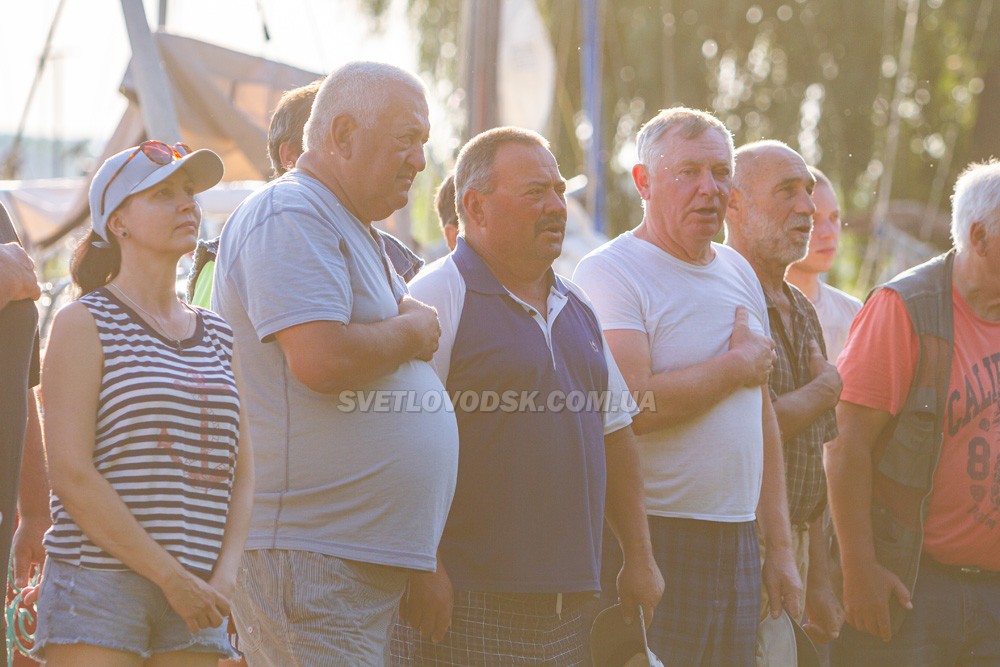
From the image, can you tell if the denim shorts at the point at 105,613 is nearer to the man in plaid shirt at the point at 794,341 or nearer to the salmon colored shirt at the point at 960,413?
the man in plaid shirt at the point at 794,341

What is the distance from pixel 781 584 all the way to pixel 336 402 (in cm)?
184

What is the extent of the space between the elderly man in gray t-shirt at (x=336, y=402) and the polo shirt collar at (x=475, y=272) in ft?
1.38

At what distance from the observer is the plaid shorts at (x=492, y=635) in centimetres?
344

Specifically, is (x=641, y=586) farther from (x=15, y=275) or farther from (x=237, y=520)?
(x=15, y=275)

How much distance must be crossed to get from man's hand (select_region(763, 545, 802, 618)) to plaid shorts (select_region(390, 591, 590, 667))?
0.95 m

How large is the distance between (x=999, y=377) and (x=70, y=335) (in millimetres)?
2843

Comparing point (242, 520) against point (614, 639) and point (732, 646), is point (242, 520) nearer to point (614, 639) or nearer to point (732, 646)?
point (614, 639)

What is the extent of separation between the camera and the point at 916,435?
4133 millimetres

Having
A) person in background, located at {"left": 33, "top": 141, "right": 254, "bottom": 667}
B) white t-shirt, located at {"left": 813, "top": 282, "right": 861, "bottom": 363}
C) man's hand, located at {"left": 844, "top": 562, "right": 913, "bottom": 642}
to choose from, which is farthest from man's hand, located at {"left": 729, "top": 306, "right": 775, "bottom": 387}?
person in background, located at {"left": 33, "top": 141, "right": 254, "bottom": 667}

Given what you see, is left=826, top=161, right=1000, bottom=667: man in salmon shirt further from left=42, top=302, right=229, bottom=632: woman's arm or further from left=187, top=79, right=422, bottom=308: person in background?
left=42, top=302, right=229, bottom=632: woman's arm

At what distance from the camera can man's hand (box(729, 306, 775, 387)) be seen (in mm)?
3936

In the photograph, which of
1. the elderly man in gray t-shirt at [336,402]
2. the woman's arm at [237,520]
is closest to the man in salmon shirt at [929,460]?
the elderly man in gray t-shirt at [336,402]

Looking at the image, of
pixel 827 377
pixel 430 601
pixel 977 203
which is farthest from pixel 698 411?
pixel 977 203

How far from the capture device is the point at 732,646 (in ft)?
13.0
